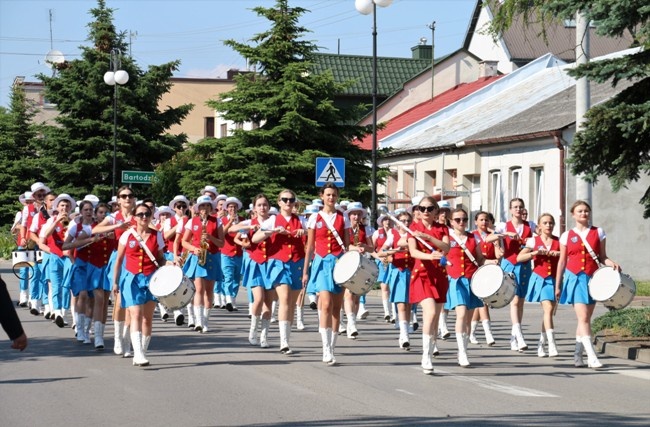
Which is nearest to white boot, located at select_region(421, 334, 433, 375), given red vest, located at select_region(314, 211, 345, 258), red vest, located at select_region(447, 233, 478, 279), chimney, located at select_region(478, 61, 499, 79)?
red vest, located at select_region(447, 233, 478, 279)

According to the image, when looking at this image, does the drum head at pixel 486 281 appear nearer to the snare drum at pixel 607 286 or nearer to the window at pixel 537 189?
the snare drum at pixel 607 286

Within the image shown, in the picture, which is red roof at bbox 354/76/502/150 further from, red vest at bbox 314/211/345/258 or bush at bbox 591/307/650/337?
red vest at bbox 314/211/345/258

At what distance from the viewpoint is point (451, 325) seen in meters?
21.3

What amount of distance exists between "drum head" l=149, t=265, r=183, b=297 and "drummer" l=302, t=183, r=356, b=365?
5.64 ft

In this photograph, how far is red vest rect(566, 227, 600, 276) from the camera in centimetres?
1471

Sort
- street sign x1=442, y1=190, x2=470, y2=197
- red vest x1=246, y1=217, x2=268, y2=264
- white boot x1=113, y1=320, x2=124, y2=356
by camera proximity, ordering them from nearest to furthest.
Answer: white boot x1=113, y1=320, x2=124, y2=356, red vest x1=246, y1=217, x2=268, y2=264, street sign x1=442, y1=190, x2=470, y2=197

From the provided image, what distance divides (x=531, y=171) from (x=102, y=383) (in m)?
27.1

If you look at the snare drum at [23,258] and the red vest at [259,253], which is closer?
the red vest at [259,253]

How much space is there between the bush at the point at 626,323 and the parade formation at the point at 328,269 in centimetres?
109

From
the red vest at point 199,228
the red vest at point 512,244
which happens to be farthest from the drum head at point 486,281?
the red vest at point 199,228

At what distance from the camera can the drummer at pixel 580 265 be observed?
47.9 feet

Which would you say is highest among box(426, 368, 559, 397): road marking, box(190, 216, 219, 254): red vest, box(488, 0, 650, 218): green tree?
box(488, 0, 650, 218): green tree

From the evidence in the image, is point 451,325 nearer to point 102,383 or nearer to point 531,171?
point 102,383

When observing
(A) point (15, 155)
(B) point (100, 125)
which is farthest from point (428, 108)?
(A) point (15, 155)
